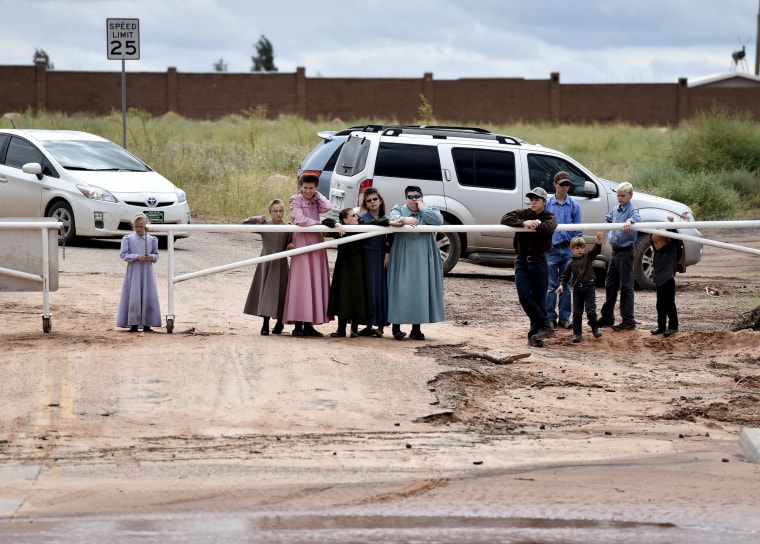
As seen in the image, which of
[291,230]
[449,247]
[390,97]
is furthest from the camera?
[390,97]

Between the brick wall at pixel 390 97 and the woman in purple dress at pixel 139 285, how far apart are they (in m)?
40.9

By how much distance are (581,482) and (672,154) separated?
27.1 meters

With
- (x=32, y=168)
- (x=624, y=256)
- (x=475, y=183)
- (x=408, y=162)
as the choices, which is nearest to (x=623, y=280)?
(x=624, y=256)

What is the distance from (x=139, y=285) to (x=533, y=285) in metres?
3.98

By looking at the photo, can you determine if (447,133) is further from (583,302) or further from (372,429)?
(372,429)

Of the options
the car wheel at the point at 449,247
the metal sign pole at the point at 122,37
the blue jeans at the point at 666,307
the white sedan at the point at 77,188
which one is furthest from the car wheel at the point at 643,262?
the metal sign pole at the point at 122,37

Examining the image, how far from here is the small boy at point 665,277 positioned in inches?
528

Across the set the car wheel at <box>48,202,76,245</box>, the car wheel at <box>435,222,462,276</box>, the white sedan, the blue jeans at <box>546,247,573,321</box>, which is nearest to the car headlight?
the white sedan

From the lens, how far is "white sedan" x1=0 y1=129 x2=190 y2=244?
1855 centimetres

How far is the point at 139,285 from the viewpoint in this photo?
12.2m

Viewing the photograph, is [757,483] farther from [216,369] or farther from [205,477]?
[216,369]

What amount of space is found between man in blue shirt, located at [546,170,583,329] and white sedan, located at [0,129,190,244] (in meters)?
6.90

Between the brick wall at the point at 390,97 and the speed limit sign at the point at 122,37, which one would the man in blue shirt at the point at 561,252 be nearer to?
the speed limit sign at the point at 122,37

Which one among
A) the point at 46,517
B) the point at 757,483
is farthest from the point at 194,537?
the point at 757,483
